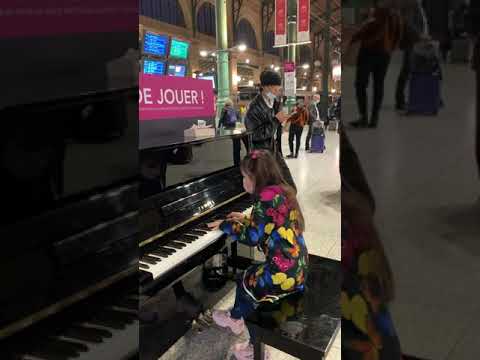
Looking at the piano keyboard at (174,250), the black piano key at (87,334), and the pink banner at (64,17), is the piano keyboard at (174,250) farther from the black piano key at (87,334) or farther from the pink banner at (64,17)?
the pink banner at (64,17)

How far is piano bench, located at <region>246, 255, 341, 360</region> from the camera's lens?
141 cm

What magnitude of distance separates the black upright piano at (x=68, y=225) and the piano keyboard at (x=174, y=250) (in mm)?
975

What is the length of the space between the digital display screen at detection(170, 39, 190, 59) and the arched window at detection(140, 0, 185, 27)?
10834 millimetres

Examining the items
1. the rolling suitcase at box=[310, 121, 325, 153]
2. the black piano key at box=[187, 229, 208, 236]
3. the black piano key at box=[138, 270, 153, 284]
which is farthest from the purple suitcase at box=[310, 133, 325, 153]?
the black piano key at box=[138, 270, 153, 284]

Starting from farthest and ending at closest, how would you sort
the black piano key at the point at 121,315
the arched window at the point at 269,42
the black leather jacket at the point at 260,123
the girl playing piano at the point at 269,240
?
the arched window at the point at 269,42 < the black leather jacket at the point at 260,123 < the girl playing piano at the point at 269,240 < the black piano key at the point at 121,315

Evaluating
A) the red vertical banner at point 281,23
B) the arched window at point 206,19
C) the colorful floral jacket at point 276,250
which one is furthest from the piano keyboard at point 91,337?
the arched window at point 206,19

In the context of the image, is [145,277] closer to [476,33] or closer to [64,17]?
[64,17]

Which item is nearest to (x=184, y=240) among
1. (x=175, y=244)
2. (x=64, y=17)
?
(x=175, y=244)

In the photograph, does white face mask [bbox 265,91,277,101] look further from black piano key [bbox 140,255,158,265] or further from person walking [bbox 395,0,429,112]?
person walking [bbox 395,0,429,112]

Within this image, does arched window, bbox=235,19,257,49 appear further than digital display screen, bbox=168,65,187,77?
Yes

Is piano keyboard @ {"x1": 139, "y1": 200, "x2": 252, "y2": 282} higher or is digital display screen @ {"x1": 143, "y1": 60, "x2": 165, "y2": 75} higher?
digital display screen @ {"x1": 143, "y1": 60, "x2": 165, "y2": 75}

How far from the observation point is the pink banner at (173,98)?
232 centimetres

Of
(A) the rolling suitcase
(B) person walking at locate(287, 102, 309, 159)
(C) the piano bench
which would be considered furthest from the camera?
(A) the rolling suitcase

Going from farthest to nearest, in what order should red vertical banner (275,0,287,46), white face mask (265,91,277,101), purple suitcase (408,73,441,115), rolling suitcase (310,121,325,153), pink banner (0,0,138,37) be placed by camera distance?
red vertical banner (275,0,287,46), rolling suitcase (310,121,325,153), white face mask (265,91,277,101), purple suitcase (408,73,441,115), pink banner (0,0,138,37)
